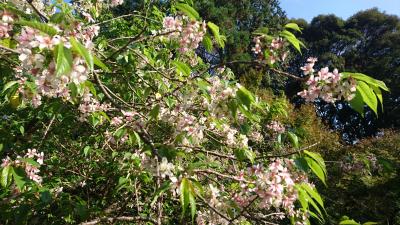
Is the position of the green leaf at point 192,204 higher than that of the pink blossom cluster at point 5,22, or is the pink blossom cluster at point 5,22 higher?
the pink blossom cluster at point 5,22

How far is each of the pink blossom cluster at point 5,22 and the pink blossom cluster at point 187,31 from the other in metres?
0.84

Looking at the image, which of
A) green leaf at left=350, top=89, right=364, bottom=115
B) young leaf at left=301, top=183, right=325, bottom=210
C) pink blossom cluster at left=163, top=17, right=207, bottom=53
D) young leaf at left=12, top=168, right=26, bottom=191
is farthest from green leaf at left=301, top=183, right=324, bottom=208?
young leaf at left=12, top=168, right=26, bottom=191

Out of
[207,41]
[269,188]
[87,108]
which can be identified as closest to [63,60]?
[269,188]

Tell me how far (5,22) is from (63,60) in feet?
2.33

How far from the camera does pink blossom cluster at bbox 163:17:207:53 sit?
2.31 metres

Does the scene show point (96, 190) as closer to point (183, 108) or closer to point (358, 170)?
point (183, 108)

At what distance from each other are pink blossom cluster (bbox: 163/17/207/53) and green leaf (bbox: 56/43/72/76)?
1.15 meters

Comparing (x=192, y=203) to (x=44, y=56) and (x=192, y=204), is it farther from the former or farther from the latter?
(x=44, y=56)

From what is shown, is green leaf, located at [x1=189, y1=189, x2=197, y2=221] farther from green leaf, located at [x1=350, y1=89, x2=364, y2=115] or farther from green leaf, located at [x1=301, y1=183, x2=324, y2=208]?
green leaf, located at [x1=350, y1=89, x2=364, y2=115]

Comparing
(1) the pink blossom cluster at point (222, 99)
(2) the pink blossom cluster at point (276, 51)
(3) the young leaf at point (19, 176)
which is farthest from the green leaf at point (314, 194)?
(3) the young leaf at point (19, 176)

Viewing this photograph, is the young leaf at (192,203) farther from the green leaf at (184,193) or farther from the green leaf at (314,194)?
the green leaf at (314,194)

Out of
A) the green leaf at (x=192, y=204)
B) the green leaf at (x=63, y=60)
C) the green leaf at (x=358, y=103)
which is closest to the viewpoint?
the green leaf at (x=63, y=60)

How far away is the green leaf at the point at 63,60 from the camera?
1065 millimetres

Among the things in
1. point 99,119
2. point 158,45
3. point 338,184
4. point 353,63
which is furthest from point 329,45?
point 99,119
